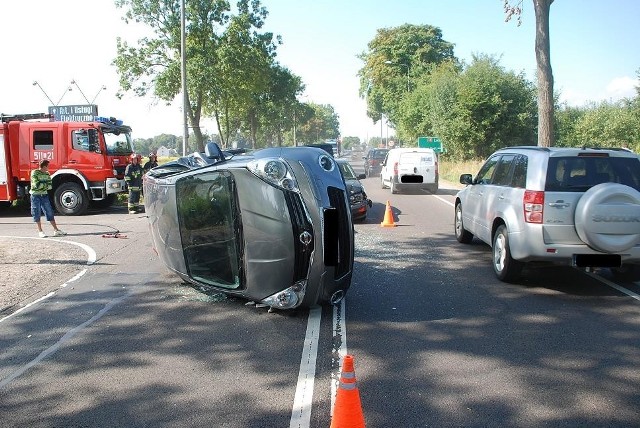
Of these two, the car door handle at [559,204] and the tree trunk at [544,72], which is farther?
the tree trunk at [544,72]

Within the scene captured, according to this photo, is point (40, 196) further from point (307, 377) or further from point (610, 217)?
point (610, 217)

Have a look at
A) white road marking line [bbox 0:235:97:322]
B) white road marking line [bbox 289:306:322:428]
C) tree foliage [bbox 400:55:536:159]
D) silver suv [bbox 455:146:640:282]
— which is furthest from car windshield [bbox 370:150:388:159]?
white road marking line [bbox 289:306:322:428]

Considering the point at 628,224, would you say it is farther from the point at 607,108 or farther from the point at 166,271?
the point at 607,108

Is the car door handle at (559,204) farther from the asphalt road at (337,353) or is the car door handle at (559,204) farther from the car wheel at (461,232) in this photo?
the car wheel at (461,232)

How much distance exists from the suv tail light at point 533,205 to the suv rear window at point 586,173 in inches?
5.9

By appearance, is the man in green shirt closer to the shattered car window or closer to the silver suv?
the shattered car window

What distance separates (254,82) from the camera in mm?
35406

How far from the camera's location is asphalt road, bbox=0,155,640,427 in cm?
372

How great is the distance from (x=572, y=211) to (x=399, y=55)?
5312 cm

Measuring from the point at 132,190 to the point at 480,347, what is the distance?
13.3 m

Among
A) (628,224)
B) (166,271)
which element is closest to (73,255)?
(166,271)

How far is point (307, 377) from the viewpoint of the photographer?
4238 millimetres

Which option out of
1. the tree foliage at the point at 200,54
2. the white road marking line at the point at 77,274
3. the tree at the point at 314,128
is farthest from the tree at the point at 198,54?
the tree at the point at 314,128

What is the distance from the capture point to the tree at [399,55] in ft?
180
